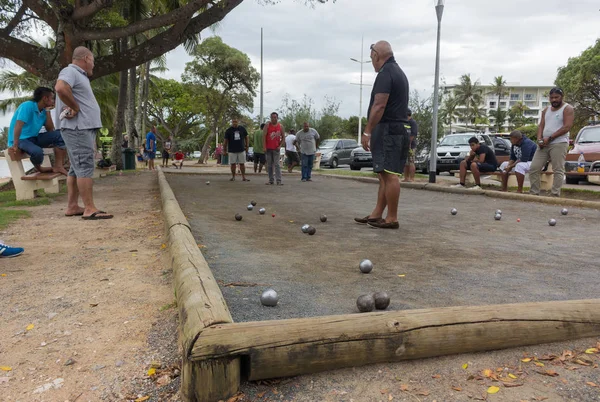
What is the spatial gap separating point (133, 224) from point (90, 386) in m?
3.78

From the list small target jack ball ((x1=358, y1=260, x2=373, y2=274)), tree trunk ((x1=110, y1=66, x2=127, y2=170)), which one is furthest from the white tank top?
tree trunk ((x1=110, y1=66, x2=127, y2=170))

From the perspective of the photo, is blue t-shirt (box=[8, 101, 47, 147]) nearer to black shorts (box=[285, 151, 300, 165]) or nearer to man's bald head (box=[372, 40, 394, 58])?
man's bald head (box=[372, 40, 394, 58])

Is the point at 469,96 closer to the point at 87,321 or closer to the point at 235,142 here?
the point at 235,142

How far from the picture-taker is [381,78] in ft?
17.4

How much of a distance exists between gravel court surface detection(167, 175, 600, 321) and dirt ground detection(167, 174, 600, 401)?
0.5 inches

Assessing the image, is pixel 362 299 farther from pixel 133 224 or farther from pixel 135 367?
pixel 133 224

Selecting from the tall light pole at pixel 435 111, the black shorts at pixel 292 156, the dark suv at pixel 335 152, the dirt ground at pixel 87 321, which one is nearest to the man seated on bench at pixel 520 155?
the tall light pole at pixel 435 111

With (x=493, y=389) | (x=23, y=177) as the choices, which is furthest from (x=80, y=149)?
(x=493, y=389)

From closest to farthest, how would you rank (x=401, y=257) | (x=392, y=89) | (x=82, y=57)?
(x=401, y=257) < (x=392, y=89) < (x=82, y=57)

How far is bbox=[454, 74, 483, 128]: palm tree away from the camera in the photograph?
83.9 m

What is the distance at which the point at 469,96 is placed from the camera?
278 ft

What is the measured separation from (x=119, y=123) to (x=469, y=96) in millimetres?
78255

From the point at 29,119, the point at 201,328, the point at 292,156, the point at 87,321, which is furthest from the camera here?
the point at 292,156

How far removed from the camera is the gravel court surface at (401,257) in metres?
2.85
